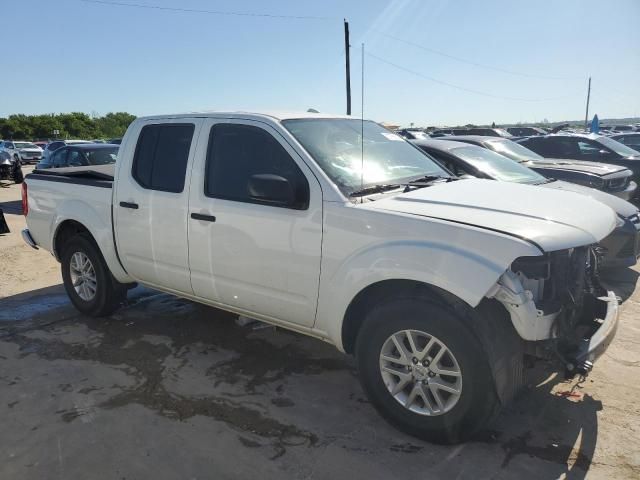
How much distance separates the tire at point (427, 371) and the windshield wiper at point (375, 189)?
0.72 metres

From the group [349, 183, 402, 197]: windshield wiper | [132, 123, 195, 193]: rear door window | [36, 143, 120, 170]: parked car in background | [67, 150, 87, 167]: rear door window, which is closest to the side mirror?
[349, 183, 402, 197]: windshield wiper

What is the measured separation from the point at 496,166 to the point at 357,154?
3.40 m

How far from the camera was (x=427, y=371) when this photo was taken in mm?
2908

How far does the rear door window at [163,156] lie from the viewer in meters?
4.05

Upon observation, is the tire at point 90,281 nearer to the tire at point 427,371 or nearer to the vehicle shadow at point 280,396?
the vehicle shadow at point 280,396

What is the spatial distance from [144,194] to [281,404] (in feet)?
6.79

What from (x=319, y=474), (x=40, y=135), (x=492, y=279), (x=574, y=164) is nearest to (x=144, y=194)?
(x=319, y=474)

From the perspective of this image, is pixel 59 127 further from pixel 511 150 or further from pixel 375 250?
pixel 375 250

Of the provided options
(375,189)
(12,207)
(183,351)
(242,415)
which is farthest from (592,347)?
(12,207)

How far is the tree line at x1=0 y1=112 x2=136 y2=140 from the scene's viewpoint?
2290 inches

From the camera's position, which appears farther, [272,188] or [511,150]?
[511,150]

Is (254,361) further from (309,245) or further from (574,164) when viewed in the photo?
(574,164)

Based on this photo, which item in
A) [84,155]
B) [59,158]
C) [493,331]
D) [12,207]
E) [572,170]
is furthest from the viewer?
[12,207]

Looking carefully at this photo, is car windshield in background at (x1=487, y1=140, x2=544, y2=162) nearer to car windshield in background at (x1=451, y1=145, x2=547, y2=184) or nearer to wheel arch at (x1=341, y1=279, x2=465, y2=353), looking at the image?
car windshield in background at (x1=451, y1=145, x2=547, y2=184)
